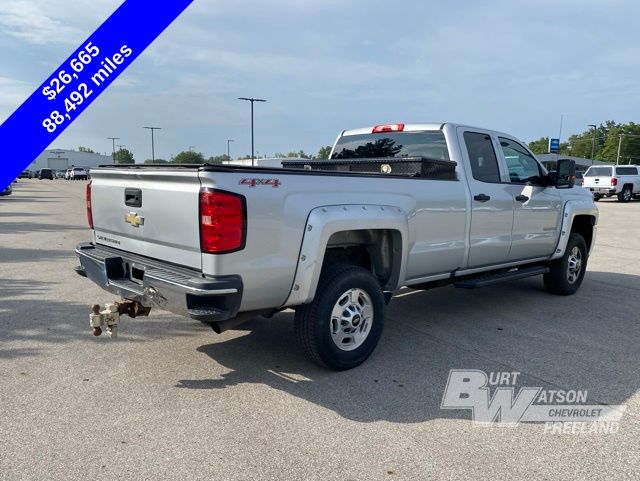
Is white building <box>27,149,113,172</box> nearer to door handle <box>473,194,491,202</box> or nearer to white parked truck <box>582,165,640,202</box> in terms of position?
white parked truck <box>582,165,640,202</box>

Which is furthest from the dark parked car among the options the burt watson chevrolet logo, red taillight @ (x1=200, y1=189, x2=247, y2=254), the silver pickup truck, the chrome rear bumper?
the burt watson chevrolet logo

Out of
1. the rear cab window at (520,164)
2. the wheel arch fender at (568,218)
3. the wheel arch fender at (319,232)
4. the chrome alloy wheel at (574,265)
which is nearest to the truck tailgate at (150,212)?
the wheel arch fender at (319,232)

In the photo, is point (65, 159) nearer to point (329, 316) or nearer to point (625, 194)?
point (625, 194)

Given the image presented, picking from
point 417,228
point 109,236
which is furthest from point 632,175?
point 109,236

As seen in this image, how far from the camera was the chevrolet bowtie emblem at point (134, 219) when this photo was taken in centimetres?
379

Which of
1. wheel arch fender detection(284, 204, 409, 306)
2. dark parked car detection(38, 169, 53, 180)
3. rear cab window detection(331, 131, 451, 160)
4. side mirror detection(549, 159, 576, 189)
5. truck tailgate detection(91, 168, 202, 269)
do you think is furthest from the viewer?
dark parked car detection(38, 169, 53, 180)

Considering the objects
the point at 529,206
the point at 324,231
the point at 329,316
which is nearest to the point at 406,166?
the point at 324,231

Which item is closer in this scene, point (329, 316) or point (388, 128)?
point (329, 316)

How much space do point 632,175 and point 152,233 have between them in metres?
28.7

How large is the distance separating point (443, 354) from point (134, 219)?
110 inches

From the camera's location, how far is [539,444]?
3084 mm

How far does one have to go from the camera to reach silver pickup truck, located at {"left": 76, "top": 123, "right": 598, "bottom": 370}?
3.27 meters

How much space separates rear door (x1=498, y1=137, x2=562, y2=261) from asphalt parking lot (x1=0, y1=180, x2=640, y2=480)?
76cm

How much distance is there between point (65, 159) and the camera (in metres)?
122
